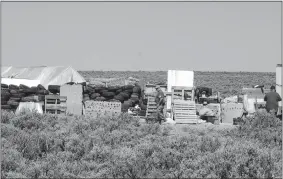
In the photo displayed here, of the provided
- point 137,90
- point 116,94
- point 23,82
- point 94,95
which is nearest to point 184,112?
point 137,90

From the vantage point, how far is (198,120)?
2392 cm

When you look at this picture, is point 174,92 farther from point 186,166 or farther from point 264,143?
point 186,166

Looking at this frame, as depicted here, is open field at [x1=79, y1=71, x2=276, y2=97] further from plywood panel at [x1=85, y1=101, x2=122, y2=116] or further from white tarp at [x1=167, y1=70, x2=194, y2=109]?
plywood panel at [x1=85, y1=101, x2=122, y2=116]

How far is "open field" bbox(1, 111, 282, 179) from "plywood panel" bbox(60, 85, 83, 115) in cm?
771

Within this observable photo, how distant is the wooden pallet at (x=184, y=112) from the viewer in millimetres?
23195

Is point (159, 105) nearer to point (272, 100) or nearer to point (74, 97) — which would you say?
point (272, 100)

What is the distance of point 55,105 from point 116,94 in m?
5.24

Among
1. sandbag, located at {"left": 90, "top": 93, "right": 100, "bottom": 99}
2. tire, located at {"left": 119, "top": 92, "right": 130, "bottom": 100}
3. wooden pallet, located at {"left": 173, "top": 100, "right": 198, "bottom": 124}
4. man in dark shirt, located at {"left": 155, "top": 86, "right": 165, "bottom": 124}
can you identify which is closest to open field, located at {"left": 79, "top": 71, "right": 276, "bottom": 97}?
tire, located at {"left": 119, "top": 92, "right": 130, "bottom": 100}

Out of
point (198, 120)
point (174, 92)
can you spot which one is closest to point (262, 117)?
point (198, 120)

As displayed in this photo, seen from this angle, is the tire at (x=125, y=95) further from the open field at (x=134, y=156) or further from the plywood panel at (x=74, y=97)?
the open field at (x=134, y=156)

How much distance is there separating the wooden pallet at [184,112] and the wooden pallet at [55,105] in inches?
209

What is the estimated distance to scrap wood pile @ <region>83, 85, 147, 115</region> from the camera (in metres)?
29.0

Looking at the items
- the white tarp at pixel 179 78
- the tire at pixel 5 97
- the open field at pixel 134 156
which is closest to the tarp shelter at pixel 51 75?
the tire at pixel 5 97

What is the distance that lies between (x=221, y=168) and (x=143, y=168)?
1579 mm
